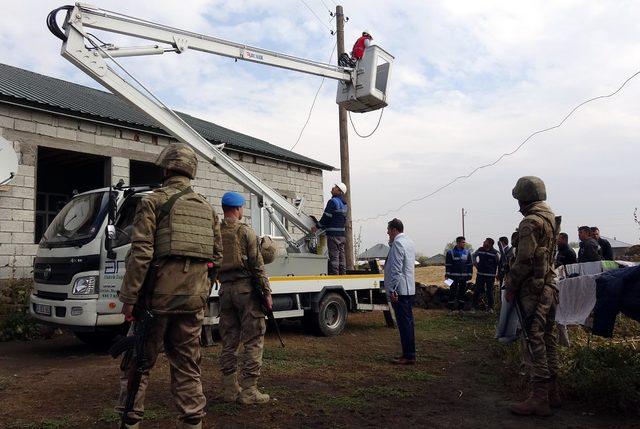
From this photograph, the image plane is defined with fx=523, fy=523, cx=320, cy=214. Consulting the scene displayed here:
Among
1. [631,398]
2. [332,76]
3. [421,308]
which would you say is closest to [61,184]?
[332,76]

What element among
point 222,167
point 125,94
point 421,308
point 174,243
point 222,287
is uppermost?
→ point 125,94

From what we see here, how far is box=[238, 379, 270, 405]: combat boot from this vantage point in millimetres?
4656

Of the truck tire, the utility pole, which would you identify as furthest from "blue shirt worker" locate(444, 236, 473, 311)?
the truck tire

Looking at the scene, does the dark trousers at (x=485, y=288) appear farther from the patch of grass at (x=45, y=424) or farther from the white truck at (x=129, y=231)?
the patch of grass at (x=45, y=424)

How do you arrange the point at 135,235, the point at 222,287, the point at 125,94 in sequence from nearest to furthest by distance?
the point at 135,235 → the point at 222,287 → the point at 125,94

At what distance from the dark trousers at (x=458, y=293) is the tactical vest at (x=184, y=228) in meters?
10.0

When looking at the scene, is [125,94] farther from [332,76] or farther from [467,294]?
[467,294]

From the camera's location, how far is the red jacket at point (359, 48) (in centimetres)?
986

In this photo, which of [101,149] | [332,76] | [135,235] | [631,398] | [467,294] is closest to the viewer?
[135,235]

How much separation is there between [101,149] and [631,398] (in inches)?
407

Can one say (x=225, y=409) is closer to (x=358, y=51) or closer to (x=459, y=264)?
(x=358, y=51)

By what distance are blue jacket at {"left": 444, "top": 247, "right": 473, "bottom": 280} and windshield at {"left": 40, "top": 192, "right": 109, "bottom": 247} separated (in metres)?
8.44

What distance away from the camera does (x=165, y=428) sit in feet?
13.2

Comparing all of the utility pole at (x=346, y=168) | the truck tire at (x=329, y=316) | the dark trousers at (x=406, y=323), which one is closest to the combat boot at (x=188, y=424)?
the dark trousers at (x=406, y=323)
